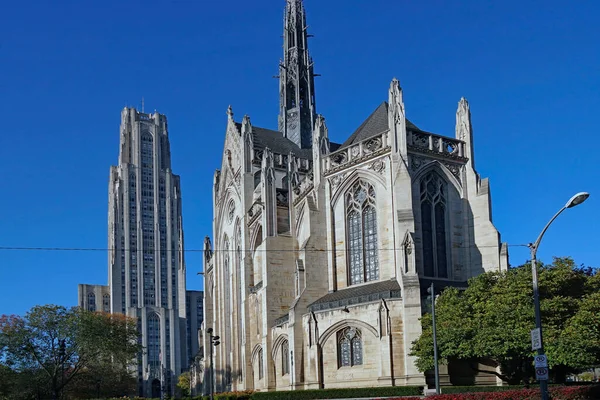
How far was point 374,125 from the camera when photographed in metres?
53.0

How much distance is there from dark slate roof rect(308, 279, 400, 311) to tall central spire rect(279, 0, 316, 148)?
27104mm

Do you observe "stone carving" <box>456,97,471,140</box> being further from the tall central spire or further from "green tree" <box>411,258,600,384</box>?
the tall central spire

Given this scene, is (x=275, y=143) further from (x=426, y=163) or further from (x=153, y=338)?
(x=153, y=338)

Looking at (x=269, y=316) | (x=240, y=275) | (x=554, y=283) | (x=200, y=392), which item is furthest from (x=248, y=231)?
(x=554, y=283)

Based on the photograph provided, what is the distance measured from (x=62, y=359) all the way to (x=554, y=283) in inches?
1398

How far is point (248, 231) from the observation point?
63.7 m

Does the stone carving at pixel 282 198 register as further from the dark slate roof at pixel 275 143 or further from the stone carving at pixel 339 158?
the dark slate roof at pixel 275 143

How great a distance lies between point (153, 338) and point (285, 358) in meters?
96.4

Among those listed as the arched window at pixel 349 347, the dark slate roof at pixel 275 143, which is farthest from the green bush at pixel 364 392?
the dark slate roof at pixel 275 143

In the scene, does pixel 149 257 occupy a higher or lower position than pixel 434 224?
higher

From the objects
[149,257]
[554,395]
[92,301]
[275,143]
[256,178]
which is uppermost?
[275,143]

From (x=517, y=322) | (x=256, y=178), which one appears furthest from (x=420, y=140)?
(x=256, y=178)

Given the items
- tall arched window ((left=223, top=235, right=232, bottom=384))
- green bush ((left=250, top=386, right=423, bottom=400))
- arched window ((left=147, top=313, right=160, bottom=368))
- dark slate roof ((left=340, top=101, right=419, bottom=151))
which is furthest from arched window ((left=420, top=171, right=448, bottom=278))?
arched window ((left=147, top=313, right=160, bottom=368))

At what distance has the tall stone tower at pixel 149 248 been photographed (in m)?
143
